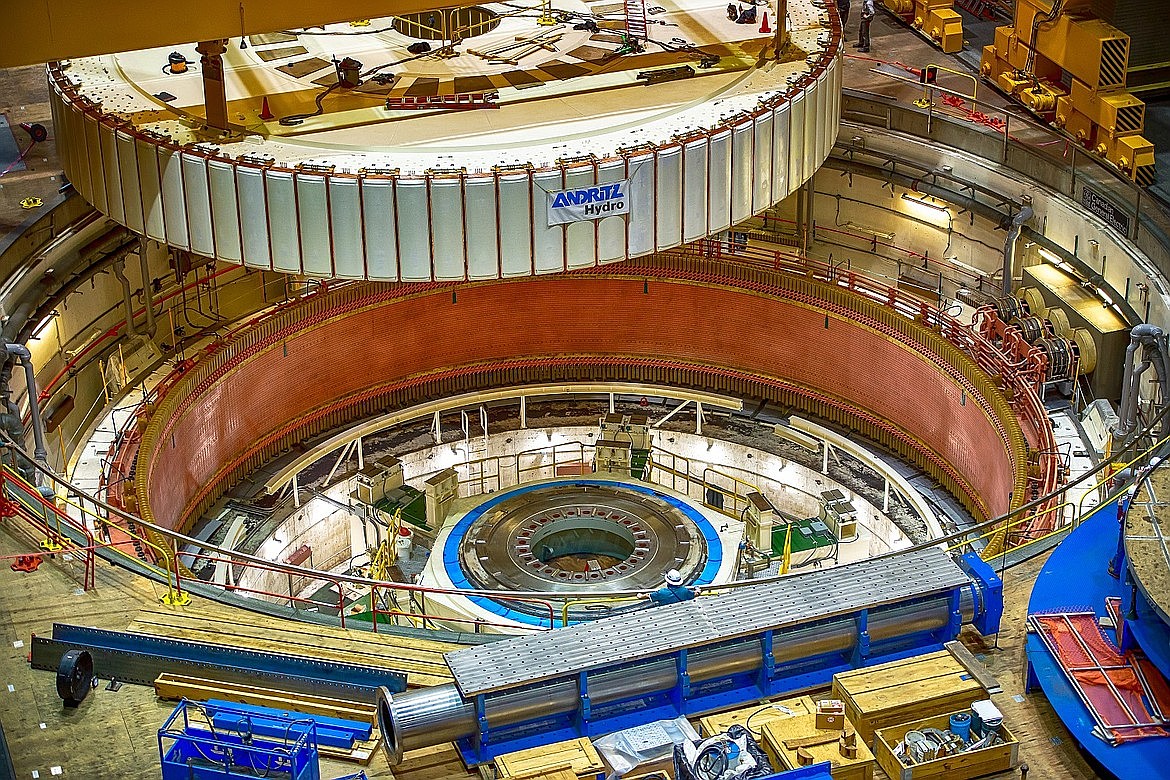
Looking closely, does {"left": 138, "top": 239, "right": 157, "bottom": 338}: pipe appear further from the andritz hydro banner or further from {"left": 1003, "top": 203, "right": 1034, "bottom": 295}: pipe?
{"left": 1003, "top": 203, "right": 1034, "bottom": 295}: pipe

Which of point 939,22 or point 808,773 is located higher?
point 939,22

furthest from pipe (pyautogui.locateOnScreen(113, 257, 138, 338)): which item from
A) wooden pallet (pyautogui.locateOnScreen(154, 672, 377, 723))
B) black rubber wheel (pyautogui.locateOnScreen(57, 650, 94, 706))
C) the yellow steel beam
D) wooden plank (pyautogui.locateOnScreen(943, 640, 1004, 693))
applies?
wooden plank (pyautogui.locateOnScreen(943, 640, 1004, 693))

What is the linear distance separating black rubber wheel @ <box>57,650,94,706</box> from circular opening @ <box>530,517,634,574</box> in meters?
12.4

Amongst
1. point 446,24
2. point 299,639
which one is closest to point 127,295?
point 446,24

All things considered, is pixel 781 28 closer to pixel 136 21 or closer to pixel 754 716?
pixel 136 21

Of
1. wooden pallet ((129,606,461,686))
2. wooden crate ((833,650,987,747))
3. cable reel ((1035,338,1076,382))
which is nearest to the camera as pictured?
wooden crate ((833,650,987,747))

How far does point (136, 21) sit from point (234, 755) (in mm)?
9453

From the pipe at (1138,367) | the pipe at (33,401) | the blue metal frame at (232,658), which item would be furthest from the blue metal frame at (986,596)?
the pipe at (33,401)

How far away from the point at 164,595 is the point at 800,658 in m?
7.92

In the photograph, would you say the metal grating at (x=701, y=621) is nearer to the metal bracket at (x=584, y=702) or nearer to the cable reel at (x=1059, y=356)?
the metal bracket at (x=584, y=702)

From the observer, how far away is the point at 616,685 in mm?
18562

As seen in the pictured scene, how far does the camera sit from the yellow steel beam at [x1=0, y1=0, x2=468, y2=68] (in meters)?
21.4

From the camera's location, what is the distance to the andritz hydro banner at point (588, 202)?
2445cm

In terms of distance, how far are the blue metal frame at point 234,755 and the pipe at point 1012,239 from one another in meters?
17.6
